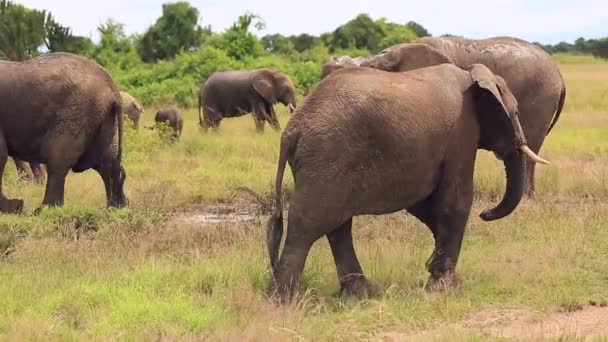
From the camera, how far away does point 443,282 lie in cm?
696

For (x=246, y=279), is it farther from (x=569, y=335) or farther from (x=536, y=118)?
(x=536, y=118)

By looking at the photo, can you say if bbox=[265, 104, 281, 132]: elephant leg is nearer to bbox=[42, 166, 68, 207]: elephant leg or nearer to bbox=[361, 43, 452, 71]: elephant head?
bbox=[42, 166, 68, 207]: elephant leg

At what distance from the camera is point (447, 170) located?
6.95 metres

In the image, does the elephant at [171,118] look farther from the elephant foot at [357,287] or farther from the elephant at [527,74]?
the elephant foot at [357,287]

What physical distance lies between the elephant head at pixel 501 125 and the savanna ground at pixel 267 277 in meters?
0.80

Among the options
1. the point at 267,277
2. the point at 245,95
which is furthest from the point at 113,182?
the point at 245,95

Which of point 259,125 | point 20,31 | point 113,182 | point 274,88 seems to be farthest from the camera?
point 20,31

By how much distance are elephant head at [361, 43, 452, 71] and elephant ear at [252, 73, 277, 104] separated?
13377 millimetres

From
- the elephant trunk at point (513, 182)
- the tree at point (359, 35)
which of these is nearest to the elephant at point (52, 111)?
the elephant trunk at point (513, 182)

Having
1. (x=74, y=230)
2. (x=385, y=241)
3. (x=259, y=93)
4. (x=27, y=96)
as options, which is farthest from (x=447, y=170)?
(x=259, y=93)

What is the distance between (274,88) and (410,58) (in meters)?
14.2

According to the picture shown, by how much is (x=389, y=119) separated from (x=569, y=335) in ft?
6.39

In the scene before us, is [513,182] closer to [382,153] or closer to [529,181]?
[382,153]

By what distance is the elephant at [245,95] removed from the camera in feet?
74.5
